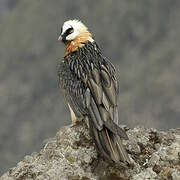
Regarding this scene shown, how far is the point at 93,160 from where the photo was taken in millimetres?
11469

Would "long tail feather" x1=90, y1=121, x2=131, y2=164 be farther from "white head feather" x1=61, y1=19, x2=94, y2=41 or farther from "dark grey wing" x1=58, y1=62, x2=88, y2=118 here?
"white head feather" x1=61, y1=19, x2=94, y2=41

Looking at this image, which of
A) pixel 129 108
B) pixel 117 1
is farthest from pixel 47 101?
pixel 117 1

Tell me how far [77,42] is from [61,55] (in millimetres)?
154053

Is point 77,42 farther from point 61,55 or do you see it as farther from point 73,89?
point 61,55

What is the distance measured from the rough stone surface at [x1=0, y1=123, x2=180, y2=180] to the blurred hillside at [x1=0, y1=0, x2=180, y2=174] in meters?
137

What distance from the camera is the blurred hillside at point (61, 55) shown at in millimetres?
153250

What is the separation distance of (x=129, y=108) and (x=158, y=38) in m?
34.0

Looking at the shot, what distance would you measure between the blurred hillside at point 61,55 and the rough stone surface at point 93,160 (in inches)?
5398

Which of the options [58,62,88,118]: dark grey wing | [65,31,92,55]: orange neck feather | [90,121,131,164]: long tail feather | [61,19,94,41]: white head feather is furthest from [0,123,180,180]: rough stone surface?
[61,19,94,41]: white head feather

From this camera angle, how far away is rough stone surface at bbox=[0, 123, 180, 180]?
35.3ft

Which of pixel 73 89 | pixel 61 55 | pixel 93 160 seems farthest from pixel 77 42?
pixel 61 55

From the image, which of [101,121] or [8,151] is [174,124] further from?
[101,121]

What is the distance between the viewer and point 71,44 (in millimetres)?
14883

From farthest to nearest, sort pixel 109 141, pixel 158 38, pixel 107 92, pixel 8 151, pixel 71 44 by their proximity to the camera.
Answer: pixel 158 38 < pixel 8 151 < pixel 71 44 < pixel 107 92 < pixel 109 141
